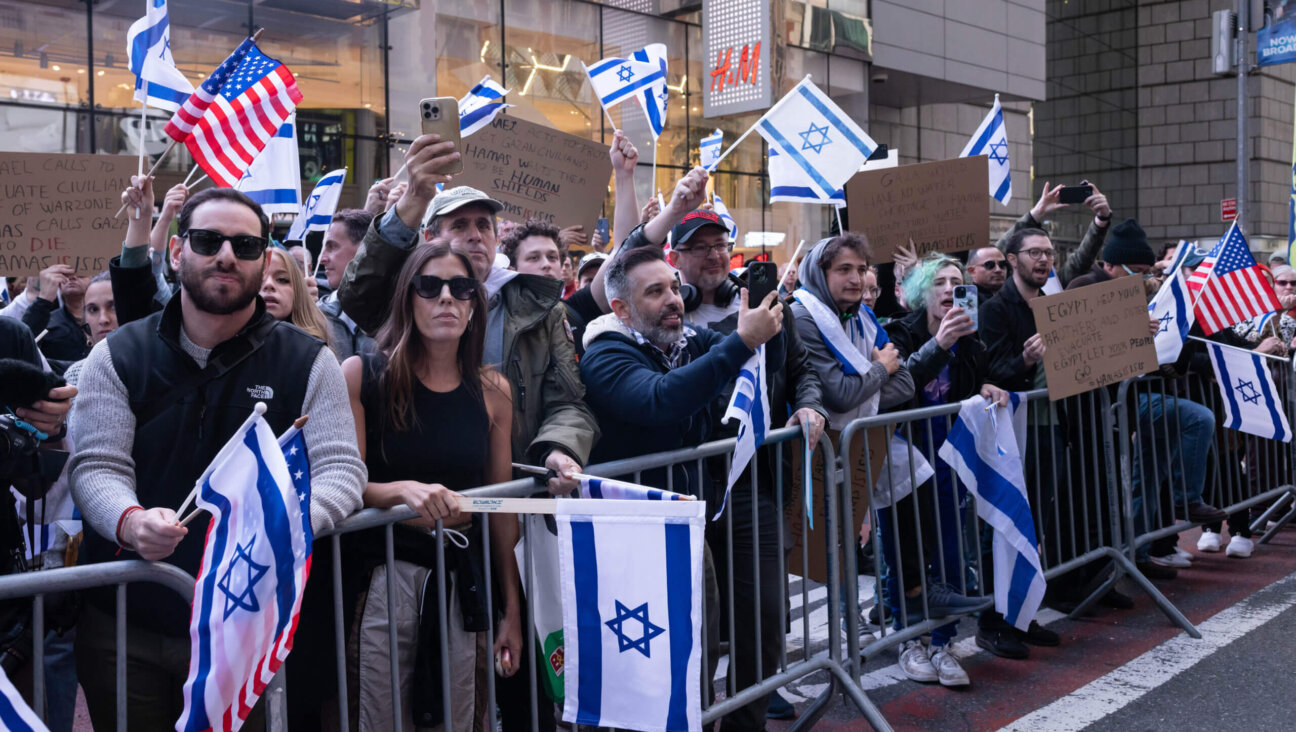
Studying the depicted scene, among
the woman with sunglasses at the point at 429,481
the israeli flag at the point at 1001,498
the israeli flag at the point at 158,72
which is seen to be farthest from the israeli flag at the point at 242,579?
the israeli flag at the point at 158,72

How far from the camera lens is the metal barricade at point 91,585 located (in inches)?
97.1

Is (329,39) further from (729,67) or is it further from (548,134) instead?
(548,134)

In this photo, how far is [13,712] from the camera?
92.0 inches

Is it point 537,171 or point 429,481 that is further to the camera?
point 537,171

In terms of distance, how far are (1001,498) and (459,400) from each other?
296 cm

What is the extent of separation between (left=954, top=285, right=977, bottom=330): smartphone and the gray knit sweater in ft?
10.4

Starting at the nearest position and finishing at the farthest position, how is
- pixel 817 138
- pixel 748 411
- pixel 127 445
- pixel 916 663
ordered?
1. pixel 127 445
2. pixel 748 411
3. pixel 916 663
4. pixel 817 138

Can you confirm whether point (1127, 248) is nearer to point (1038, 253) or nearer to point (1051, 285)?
point (1051, 285)

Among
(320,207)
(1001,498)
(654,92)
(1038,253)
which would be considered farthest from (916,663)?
(654,92)

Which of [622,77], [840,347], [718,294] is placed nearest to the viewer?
[718,294]

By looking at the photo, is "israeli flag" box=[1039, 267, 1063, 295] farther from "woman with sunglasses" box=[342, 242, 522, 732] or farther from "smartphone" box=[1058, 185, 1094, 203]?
"woman with sunglasses" box=[342, 242, 522, 732]

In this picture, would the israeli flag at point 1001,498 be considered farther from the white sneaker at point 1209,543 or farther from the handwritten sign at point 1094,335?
the white sneaker at point 1209,543

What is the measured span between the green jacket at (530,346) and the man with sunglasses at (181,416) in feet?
1.66

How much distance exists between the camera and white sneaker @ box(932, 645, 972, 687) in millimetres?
5305
